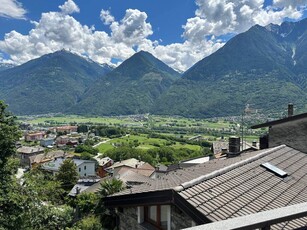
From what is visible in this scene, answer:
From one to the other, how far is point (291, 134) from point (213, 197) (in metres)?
9.25

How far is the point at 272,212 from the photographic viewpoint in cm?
202

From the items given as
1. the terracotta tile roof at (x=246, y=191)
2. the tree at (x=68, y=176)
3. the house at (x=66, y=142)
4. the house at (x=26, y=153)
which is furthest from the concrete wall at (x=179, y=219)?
the house at (x=66, y=142)

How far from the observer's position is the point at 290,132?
13.6 meters

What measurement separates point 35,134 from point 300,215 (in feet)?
442

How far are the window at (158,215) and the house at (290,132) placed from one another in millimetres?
8970

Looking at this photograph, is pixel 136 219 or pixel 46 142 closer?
pixel 136 219

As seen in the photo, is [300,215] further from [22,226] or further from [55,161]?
[55,161]

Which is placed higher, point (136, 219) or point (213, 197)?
point (213, 197)

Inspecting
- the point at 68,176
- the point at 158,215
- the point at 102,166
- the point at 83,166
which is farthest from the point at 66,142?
the point at 158,215

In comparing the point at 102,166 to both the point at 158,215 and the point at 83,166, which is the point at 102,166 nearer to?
the point at 83,166

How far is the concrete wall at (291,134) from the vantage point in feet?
42.7

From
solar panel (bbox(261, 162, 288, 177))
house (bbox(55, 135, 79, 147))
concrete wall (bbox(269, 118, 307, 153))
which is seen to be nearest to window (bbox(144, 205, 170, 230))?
solar panel (bbox(261, 162, 288, 177))

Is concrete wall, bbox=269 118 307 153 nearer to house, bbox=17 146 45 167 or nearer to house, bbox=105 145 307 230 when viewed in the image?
house, bbox=105 145 307 230

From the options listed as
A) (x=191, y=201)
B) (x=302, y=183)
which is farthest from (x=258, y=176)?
(x=191, y=201)
